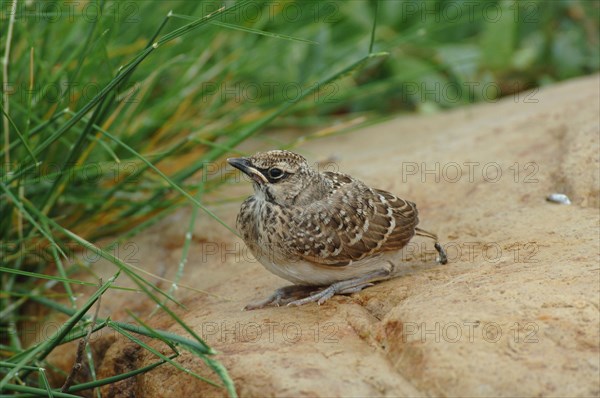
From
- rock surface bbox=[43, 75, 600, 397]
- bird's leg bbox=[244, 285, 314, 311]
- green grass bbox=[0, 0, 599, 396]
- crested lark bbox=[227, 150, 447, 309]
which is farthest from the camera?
green grass bbox=[0, 0, 599, 396]

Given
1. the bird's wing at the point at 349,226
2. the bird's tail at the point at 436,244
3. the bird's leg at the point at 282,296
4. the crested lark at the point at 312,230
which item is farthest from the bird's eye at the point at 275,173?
the bird's tail at the point at 436,244

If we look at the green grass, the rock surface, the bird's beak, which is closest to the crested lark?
the bird's beak

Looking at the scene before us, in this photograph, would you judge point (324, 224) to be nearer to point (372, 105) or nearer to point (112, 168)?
point (112, 168)

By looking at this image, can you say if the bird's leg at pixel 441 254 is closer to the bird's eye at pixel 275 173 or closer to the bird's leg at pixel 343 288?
Result: the bird's leg at pixel 343 288

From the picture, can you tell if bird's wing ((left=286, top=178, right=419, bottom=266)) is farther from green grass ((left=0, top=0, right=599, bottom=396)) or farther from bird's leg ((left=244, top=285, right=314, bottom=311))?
green grass ((left=0, top=0, right=599, bottom=396))

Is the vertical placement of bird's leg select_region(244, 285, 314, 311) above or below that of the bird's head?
below

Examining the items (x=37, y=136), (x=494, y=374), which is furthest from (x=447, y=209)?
(x=37, y=136)
